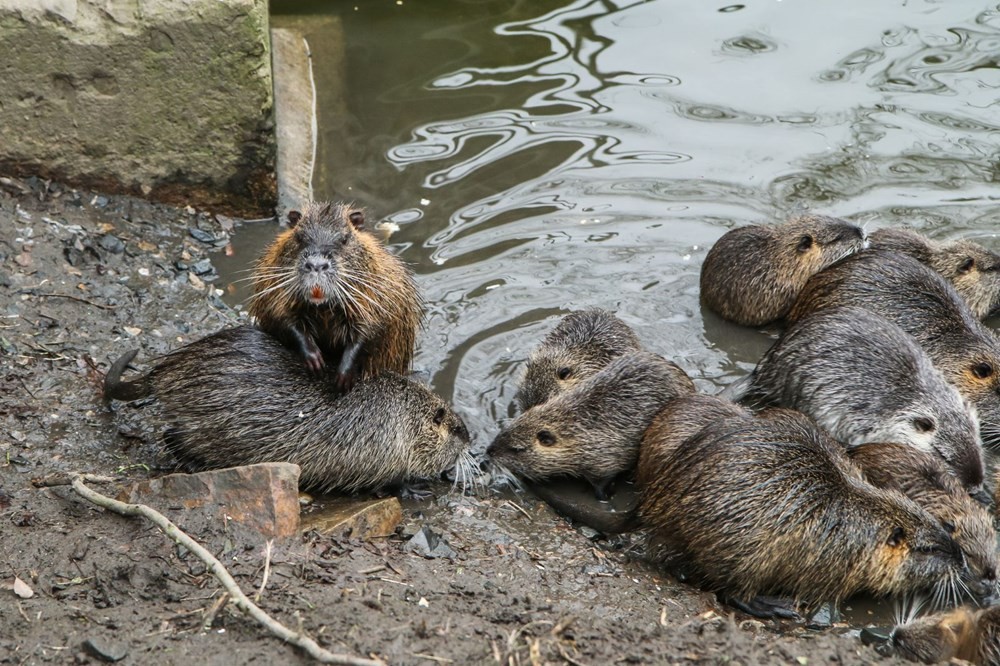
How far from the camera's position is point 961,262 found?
A: 5.95 meters

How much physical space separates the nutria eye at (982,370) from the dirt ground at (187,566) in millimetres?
1770

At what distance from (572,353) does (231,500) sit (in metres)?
1.81

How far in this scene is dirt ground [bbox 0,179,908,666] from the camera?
10.5 ft

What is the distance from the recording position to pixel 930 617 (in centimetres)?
384

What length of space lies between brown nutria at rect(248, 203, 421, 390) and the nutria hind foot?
1.65 metres

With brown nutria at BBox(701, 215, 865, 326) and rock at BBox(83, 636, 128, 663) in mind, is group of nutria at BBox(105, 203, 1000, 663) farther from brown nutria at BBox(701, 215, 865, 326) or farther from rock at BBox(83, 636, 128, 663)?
rock at BBox(83, 636, 128, 663)

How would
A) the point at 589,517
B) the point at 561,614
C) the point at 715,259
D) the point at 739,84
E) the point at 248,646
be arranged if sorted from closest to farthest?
the point at 248,646, the point at 561,614, the point at 589,517, the point at 715,259, the point at 739,84

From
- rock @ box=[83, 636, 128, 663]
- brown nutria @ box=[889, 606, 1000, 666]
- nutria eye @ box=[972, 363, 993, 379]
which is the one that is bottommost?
nutria eye @ box=[972, 363, 993, 379]

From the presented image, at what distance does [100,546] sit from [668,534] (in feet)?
6.20

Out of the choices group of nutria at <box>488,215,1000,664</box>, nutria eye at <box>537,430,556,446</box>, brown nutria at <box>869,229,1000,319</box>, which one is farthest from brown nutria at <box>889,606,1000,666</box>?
brown nutria at <box>869,229,1000,319</box>

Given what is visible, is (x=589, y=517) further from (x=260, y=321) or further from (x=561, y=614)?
(x=260, y=321)

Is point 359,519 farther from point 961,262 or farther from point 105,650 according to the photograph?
point 961,262

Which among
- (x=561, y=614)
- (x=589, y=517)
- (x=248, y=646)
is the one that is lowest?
(x=589, y=517)

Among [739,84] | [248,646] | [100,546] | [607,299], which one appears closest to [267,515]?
[100,546]
